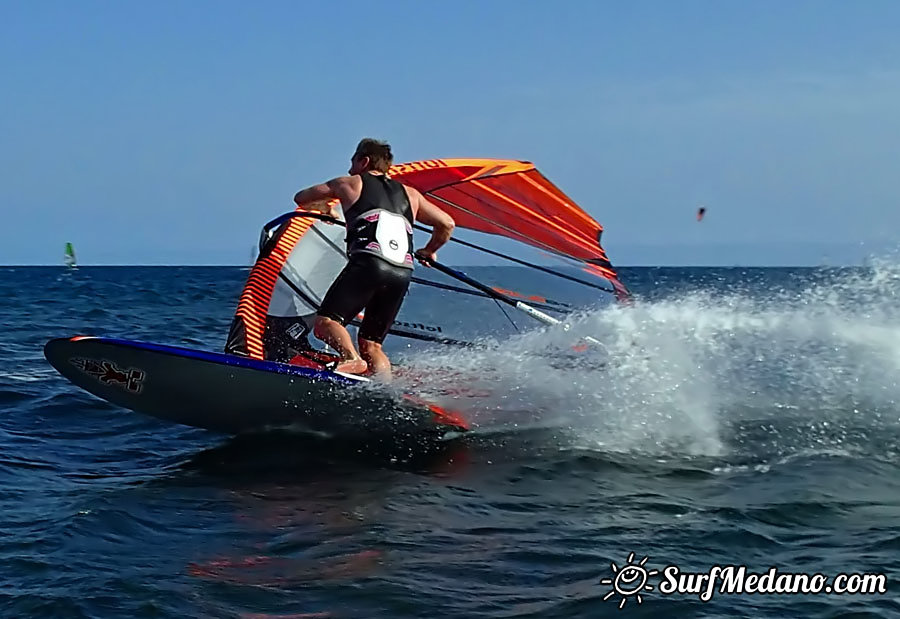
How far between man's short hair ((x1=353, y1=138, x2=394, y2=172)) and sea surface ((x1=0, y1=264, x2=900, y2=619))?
1711 mm

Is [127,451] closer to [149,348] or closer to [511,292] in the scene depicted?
[149,348]

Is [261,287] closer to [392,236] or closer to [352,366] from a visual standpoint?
[352,366]

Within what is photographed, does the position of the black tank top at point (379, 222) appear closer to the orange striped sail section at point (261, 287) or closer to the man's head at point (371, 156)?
the man's head at point (371, 156)

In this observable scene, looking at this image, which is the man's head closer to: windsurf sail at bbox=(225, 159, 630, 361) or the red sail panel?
windsurf sail at bbox=(225, 159, 630, 361)

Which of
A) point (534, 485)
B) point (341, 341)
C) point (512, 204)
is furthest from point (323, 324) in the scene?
point (512, 204)

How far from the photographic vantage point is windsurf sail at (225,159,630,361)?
7.60m

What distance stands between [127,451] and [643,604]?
14.4 feet

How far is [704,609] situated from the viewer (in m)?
3.98

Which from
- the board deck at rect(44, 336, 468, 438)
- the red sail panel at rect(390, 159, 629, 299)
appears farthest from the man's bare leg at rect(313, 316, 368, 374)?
the red sail panel at rect(390, 159, 629, 299)

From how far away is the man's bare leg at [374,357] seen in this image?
6770mm

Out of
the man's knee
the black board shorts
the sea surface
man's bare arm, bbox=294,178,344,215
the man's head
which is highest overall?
the man's head

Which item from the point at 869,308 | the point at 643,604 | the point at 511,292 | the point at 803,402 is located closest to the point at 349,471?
the point at 643,604

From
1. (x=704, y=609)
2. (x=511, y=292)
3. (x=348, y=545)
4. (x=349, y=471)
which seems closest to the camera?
(x=704, y=609)

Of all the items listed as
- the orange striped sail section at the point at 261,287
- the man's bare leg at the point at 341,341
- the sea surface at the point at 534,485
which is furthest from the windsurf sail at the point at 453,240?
the man's bare leg at the point at 341,341
